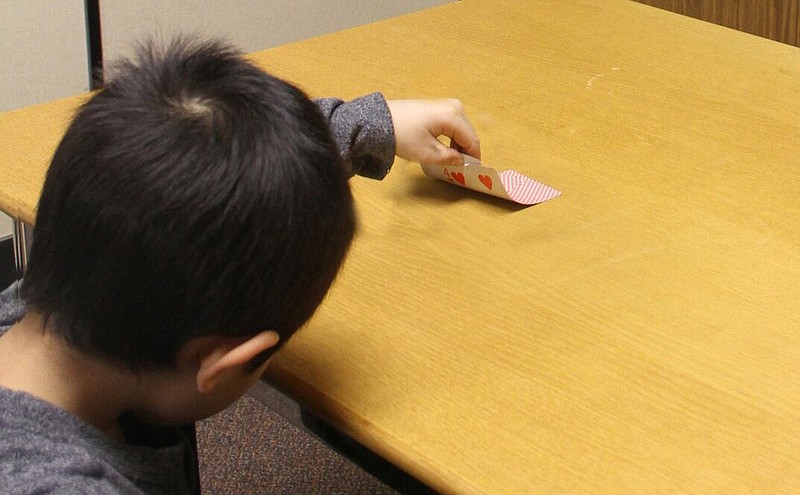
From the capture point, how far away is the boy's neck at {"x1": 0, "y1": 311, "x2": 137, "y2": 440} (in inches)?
30.0

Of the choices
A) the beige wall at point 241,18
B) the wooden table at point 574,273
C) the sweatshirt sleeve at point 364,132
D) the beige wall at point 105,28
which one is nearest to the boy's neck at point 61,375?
the wooden table at point 574,273

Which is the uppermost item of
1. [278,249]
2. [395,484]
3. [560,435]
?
A: [278,249]

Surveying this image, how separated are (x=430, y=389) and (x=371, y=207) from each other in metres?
0.28

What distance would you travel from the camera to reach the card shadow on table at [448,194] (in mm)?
979

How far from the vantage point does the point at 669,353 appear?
769 mm

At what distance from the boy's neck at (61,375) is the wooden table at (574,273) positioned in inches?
4.6

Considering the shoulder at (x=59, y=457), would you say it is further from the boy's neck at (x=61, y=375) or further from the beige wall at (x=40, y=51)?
the beige wall at (x=40, y=51)

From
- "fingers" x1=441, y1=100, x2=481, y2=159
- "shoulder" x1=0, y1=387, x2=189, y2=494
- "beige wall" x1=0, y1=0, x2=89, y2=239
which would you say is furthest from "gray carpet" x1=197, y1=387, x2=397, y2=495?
"shoulder" x1=0, y1=387, x2=189, y2=494

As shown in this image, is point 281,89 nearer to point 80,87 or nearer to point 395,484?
point 395,484

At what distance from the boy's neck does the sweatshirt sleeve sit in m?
0.33

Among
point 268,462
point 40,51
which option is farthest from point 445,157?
point 40,51

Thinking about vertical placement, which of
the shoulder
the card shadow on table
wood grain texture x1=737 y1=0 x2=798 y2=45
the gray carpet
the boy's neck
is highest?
wood grain texture x1=737 y1=0 x2=798 y2=45

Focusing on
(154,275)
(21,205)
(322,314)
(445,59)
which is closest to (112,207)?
(154,275)

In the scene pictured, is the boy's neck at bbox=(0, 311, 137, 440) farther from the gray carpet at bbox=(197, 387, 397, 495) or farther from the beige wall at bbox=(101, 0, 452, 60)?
the beige wall at bbox=(101, 0, 452, 60)
